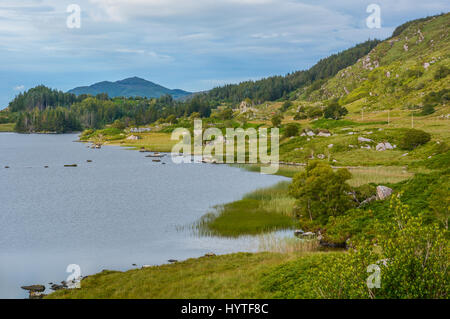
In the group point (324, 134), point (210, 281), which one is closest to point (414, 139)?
point (324, 134)

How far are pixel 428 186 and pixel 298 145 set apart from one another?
8046cm

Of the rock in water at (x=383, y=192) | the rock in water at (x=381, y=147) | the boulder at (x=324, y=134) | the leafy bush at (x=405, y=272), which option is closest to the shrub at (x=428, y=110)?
the boulder at (x=324, y=134)

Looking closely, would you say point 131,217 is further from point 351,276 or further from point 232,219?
point 351,276

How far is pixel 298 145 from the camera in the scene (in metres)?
126

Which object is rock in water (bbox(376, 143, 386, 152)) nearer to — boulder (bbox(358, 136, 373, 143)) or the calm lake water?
boulder (bbox(358, 136, 373, 143))

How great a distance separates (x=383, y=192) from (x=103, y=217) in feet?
122

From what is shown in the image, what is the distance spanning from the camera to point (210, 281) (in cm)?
2930

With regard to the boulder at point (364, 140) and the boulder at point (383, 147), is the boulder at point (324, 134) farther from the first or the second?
the boulder at point (383, 147)

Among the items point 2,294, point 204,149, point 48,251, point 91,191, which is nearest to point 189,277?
point 2,294

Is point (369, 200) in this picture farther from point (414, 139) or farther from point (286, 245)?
point (414, 139)

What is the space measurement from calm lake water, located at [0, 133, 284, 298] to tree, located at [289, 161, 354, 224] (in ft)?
30.9

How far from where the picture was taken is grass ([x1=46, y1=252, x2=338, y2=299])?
26.9m

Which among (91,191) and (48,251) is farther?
(91,191)

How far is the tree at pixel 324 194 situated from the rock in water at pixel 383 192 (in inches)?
135
